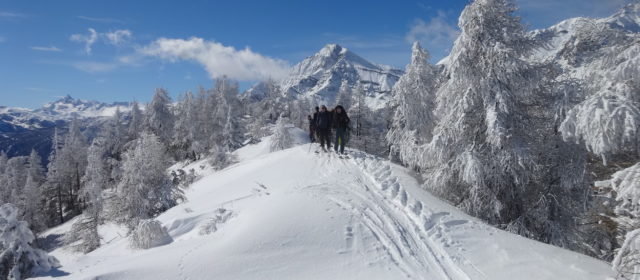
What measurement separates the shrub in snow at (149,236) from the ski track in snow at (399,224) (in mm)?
5268

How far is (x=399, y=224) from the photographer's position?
904cm

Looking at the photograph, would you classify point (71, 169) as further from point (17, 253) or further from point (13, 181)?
point (17, 253)

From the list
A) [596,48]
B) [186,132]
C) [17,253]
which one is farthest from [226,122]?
[596,48]

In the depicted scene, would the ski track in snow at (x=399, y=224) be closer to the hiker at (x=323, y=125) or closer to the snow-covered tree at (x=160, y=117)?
the hiker at (x=323, y=125)

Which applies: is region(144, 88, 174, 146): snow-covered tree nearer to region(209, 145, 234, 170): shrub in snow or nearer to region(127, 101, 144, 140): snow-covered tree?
region(127, 101, 144, 140): snow-covered tree

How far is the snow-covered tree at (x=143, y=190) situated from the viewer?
18375mm

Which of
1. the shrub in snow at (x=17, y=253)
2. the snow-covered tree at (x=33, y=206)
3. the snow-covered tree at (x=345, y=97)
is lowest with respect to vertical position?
the snow-covered tree at (x=33, y=206)

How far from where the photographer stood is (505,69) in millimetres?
11336

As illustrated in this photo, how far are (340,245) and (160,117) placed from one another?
47.8 m

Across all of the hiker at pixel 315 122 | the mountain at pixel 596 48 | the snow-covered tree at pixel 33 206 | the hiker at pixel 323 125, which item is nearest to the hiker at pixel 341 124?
the hiker at pixel 323 125

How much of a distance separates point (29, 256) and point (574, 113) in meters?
16.2

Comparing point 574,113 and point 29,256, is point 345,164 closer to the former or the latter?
point 574,113

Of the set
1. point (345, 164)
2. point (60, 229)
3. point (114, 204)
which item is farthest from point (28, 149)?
point (345, 164)

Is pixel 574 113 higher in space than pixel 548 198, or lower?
higher
